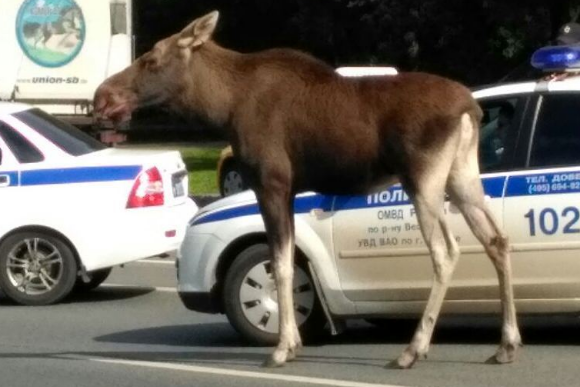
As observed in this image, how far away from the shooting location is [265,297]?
11.3m

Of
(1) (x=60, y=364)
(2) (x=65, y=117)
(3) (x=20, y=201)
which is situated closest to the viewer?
(1) (x=60, y=364)

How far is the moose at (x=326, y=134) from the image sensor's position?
10.0 metres

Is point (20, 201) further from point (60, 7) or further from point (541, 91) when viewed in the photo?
point (60, 7)

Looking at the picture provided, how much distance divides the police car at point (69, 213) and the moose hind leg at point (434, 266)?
4698 millimetres

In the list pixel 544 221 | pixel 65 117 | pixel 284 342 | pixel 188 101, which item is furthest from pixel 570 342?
pixel 65 117

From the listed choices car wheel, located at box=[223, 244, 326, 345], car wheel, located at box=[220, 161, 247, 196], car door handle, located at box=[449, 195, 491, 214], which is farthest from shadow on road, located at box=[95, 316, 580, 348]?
car wheel, located at box=[220, 161, 247, 196]

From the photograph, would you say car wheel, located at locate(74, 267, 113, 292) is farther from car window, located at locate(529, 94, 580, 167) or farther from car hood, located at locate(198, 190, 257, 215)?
car window, located at locate(529, 94, 580, 167)

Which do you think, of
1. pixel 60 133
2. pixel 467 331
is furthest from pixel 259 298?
pixel 60 133

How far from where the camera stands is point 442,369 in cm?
1027

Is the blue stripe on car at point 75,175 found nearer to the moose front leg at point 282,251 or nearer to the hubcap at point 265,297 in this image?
the hubcap at point 265,297

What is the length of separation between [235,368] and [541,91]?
265 centimetres

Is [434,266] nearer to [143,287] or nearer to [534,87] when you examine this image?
[534,87]

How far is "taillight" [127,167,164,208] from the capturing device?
1434 cm

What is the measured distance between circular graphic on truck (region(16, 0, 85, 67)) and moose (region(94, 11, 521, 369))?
13.9 metres
